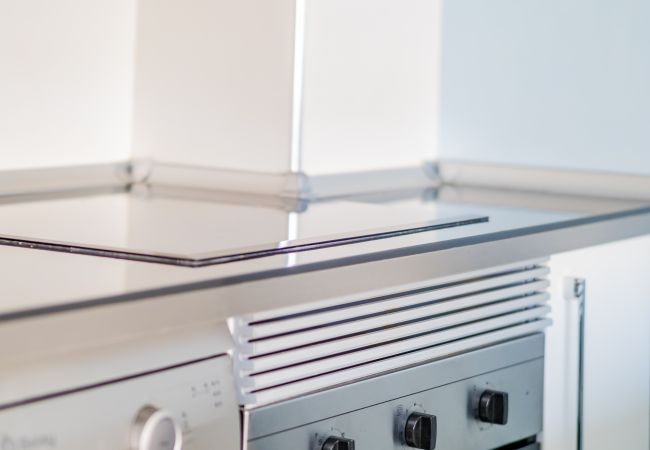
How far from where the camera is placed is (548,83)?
1.91m

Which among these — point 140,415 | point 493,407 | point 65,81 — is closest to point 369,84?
point 65,81

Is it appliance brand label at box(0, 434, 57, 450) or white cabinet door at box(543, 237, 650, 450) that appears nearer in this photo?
appliance brand label at box(0, 434, 57, 450)

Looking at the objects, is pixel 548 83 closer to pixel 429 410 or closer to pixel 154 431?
pixel 429 410

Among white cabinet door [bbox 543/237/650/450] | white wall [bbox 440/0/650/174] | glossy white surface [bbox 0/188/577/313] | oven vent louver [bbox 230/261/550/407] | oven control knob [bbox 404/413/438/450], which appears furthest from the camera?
A: white wall [bbox 440/0/650/174]

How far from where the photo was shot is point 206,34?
5.85 feet

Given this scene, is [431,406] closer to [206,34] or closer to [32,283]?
[32,283]

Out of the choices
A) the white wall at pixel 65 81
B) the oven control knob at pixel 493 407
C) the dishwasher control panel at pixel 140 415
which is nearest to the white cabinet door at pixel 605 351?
the oven control knob at pixel 493 407

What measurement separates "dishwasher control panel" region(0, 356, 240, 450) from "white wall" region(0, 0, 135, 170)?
0.77 metres

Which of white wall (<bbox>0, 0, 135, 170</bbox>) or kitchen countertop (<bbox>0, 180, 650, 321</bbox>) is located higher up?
white wall (<bbox>0, 0, 135, 170</bbox>)

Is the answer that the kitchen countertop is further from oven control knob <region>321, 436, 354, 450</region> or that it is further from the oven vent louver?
oven control knob <region>321, 436, 354, 450</region>

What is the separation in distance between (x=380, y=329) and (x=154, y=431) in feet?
1.15

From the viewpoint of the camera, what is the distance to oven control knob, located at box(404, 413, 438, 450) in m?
1.20

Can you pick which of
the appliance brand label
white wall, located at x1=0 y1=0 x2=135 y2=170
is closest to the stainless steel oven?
the appliance brand label

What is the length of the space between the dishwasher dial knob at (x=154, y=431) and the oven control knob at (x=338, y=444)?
20 cm
